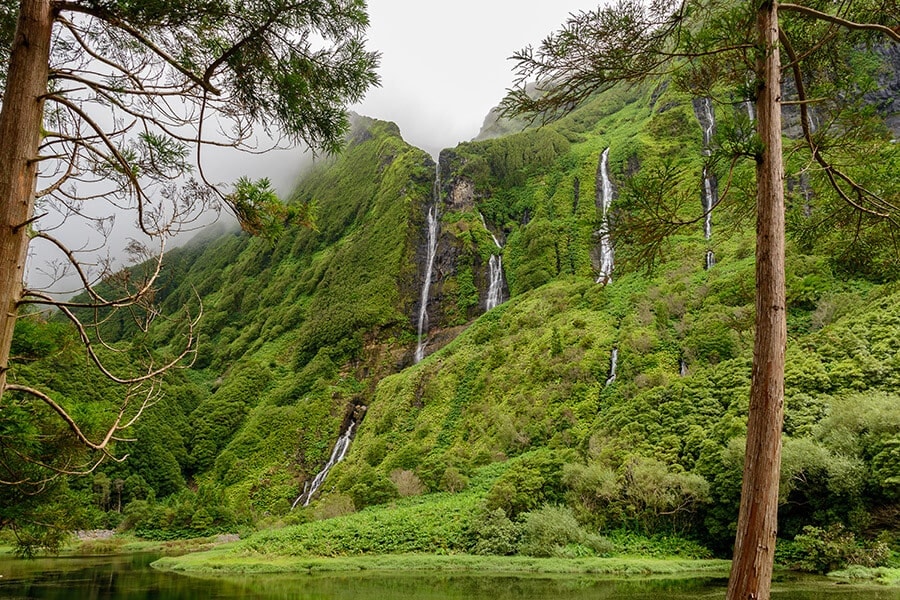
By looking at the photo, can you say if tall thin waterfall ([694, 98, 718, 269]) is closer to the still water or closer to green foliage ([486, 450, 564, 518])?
green foliage ([486, 450, 564, 518])

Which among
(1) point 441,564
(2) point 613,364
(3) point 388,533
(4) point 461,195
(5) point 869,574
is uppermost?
(4) point 461,195

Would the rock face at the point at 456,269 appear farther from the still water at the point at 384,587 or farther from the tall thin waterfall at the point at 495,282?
the still water at the point at 384,587

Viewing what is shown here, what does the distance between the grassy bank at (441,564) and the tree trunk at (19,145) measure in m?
23.1

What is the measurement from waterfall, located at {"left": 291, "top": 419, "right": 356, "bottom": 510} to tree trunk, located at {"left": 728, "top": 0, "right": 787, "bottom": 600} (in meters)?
53.3

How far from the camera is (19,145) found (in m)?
3.47

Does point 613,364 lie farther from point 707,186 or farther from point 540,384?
point 707,186

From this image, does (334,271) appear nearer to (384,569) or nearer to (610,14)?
(384,569)

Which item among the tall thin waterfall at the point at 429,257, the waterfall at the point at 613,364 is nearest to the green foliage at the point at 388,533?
the waterfall at the point at 613,364

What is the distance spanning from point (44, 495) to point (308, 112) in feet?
55.4

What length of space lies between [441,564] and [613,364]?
21.5 m

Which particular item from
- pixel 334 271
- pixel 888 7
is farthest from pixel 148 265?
pixel 334 271

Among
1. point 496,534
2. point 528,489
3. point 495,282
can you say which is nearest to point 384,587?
point 496,534

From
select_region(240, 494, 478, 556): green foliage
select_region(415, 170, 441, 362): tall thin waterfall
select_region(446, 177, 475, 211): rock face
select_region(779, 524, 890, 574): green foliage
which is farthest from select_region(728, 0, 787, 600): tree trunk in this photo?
select_region(446, 177, 475, 211): rock face

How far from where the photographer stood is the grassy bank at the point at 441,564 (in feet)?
70.9
